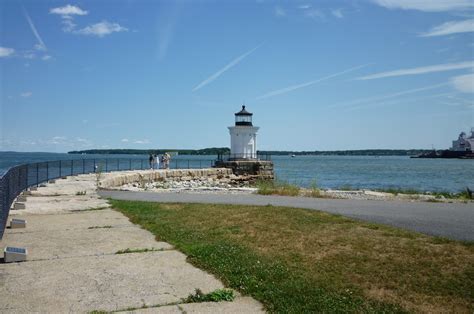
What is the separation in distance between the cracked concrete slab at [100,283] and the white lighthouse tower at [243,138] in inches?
1391

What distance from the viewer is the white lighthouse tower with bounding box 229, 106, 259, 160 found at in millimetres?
42531

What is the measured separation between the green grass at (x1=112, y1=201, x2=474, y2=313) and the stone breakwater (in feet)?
51.7

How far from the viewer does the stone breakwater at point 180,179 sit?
1094 inches

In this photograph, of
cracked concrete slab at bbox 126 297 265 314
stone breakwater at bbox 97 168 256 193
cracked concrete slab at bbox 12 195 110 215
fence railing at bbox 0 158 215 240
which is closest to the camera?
cracked concrete slab at bbox 126 297 265 314

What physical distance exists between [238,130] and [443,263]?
36101mm

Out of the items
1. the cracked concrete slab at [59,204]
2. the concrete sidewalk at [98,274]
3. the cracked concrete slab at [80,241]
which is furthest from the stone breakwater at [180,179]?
the concrete sidewalk at [98,274]

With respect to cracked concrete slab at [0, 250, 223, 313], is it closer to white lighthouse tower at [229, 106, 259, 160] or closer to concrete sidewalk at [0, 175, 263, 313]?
concrete sidewalk at [0, 175, 263, 313]

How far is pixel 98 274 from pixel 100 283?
17.8 inches

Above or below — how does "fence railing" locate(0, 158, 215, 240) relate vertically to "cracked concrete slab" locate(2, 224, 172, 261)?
above

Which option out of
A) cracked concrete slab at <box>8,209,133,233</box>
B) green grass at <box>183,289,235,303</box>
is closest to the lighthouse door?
cracked concrete slab at <box>8,209,133,233</box>

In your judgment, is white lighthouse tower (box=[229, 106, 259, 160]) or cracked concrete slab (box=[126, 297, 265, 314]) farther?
white lighthouse tower (box=[229, 106, 259, 160])

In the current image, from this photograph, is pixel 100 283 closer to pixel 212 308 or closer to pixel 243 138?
Answer: pixel 212 308

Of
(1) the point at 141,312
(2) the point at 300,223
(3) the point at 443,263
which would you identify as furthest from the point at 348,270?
(2) the point at 300,223

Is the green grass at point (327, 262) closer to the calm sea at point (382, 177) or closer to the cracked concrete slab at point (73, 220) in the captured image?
the cracked concrete slab at point (73, 220)
